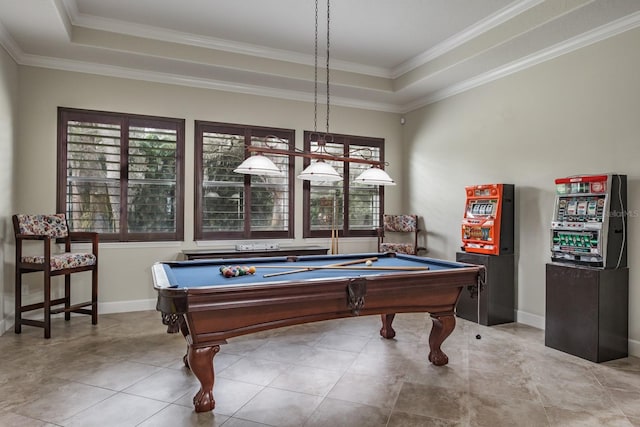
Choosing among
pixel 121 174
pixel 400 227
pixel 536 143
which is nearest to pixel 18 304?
pixel 121 174

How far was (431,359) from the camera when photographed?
11.3 feet

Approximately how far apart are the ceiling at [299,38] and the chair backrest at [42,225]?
5.94 ft

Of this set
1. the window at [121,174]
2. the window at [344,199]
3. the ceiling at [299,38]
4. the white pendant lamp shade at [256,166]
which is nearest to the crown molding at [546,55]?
the ceiling at [299,38]

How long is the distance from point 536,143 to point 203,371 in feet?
13.8

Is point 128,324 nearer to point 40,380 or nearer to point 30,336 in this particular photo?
point 30,336

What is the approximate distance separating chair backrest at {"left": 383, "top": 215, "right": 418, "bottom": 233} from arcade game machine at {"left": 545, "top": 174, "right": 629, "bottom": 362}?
250cm

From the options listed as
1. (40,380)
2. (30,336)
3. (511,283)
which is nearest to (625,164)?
(511,283)

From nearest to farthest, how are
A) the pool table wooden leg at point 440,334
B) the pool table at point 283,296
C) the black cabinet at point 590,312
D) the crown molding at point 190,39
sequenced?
the pool table at point 283,296, the pool table wooden leg at point 440,334, the black cabinet at point 590,312, the crown molding at point 190,39

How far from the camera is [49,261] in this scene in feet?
13.4

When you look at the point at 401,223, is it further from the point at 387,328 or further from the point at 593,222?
the point at 593,222

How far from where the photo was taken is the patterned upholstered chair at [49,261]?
4.10m

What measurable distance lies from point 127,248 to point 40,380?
221cm

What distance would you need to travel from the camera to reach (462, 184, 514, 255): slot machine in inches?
181

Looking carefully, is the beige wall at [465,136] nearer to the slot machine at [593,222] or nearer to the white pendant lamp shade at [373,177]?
the slot machine at [593,222]
